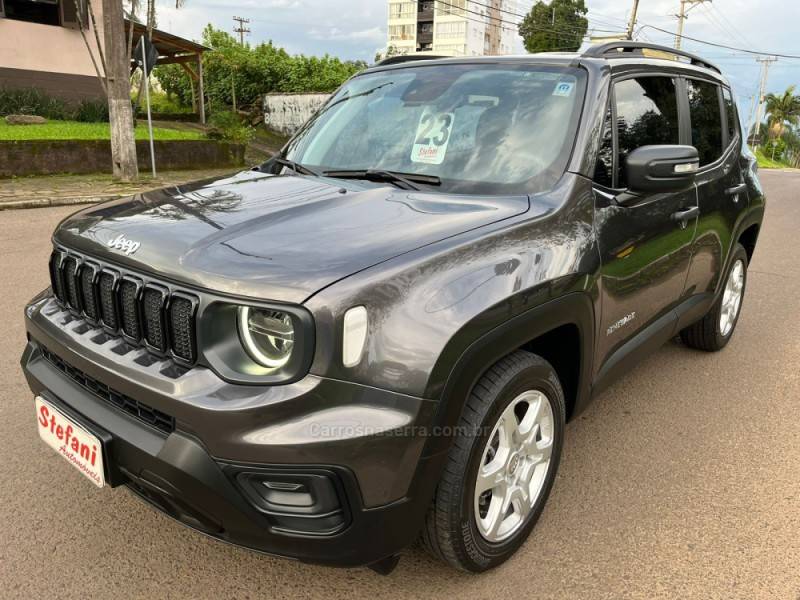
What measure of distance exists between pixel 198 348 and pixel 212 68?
24603 mm

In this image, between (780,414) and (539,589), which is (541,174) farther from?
(780,414)

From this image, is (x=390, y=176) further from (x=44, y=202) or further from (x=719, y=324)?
(x=44, y=202)

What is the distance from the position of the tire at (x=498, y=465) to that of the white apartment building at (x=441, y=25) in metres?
74.2

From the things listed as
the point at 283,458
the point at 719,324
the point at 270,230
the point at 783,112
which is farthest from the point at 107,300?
the point at 783,112

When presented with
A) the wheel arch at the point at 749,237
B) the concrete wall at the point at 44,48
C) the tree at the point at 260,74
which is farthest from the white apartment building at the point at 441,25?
the wheel arch at the point at 749,237

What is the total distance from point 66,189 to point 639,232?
10635 mm

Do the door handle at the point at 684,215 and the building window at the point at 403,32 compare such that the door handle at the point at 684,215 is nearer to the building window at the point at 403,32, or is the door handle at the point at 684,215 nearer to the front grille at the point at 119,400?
the front grille at the point at 119,400

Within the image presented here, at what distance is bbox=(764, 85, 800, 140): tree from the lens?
81.1m

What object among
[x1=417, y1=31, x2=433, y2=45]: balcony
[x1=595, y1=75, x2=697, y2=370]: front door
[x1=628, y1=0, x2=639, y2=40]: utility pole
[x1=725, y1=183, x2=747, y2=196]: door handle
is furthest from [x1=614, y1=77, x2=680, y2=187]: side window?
[x1=417, y1=31, x2=433, y2=45]: balcony

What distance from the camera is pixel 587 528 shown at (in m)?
2.60

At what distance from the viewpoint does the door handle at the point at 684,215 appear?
10.2 ft

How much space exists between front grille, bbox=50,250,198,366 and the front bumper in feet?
0.26

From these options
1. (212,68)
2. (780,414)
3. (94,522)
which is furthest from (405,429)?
(212,68)

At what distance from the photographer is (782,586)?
90.5 inches
